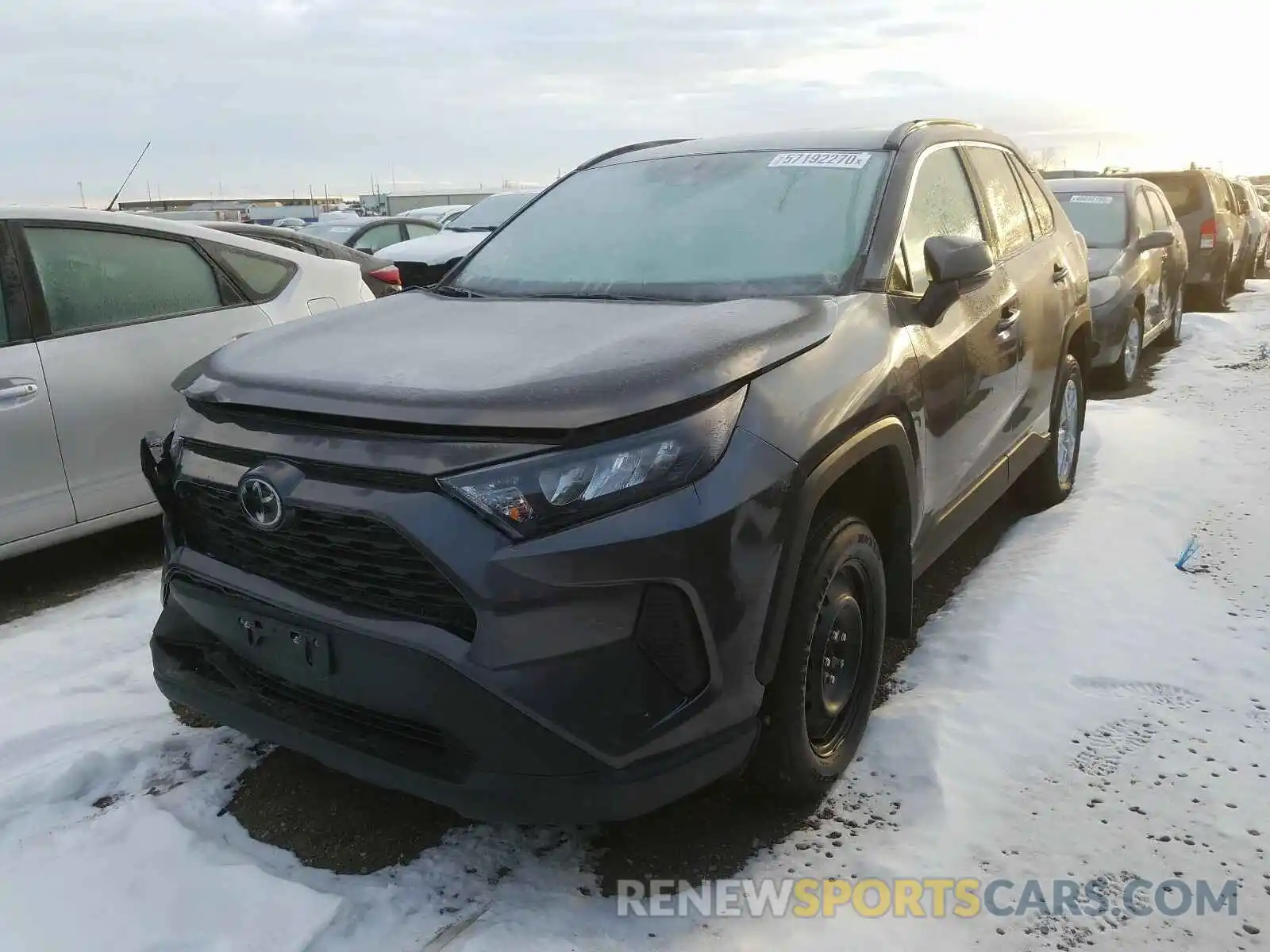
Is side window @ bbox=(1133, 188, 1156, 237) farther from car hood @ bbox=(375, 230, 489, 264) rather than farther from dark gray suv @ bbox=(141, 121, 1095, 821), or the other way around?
dark gray suv @ bbox=(141, 121, 1095, 821)

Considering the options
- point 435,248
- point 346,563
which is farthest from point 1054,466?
point 435,248

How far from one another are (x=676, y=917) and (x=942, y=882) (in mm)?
622

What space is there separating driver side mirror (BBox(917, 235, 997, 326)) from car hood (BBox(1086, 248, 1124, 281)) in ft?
17.2

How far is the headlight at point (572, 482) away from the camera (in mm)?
1974

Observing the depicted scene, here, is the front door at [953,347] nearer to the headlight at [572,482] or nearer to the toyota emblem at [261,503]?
the headlight at [572,482]

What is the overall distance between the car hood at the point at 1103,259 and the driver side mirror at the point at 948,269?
17.2 feet

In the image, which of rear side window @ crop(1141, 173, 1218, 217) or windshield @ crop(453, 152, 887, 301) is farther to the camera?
rear side window @ crop(1141, 173, 1218, 217)

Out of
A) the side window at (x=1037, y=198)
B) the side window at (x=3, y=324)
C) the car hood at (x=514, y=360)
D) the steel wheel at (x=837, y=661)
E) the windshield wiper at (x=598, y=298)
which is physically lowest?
the steel wheel at (x=837, y=661)

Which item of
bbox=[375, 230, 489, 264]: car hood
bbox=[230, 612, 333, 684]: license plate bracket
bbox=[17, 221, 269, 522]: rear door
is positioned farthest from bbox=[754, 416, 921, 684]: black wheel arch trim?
bbox=[375, 230, 489, 264]: car hood

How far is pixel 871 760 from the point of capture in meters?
2.82

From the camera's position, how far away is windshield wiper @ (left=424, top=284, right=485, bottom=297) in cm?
332

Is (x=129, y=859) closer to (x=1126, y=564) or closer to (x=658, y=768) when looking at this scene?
(x=658, y=768)

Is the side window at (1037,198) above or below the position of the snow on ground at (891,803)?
above

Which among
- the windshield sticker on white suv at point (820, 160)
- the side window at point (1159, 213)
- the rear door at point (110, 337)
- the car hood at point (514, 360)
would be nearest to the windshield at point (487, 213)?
the side window at point (1159, 213)
